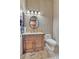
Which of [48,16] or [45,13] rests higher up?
[45,13]
